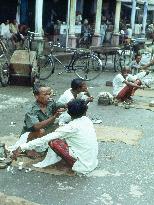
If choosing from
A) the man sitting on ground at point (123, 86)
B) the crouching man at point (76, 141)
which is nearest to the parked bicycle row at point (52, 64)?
the man sitting on ground at point (123, 86)

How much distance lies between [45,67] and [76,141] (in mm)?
8922

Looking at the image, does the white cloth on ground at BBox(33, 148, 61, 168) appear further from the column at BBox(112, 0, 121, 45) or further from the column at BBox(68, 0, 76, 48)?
the column at BBox(112, 0, 121, 45)

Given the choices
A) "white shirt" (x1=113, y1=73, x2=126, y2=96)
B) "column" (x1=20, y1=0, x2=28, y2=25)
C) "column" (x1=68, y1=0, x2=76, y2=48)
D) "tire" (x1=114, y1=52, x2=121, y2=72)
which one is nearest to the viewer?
"white shirt" (x1=113, y1=73, x2=126, y2=96)

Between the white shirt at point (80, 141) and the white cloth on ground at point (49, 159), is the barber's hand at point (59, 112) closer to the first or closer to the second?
the white shirt at point (80, 141)

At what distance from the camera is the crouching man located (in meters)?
6.06

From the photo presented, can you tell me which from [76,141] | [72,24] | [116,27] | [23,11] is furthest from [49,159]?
[116,27]

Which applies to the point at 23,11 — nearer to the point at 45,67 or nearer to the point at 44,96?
the point at 45,67

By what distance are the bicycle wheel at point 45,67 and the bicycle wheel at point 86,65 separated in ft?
2.87

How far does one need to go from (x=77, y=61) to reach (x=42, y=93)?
28.8ft

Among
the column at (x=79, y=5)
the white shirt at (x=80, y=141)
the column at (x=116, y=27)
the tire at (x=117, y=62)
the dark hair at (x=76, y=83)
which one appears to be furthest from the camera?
the column at (x=116, y=27)

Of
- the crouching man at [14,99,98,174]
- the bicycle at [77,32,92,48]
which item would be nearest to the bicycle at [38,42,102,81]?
the crouching man at [14,99,98,174]

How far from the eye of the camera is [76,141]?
20.2ft

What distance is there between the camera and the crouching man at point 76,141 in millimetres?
6062

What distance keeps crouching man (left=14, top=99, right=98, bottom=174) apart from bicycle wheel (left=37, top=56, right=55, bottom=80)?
8402 mm
